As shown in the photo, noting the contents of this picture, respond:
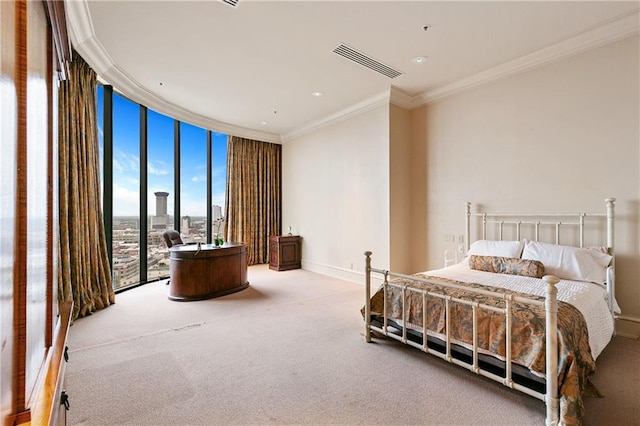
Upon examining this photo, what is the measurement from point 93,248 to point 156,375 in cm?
235

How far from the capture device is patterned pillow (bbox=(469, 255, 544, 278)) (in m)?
3.00

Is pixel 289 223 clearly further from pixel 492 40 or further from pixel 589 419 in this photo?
pixel 589 419

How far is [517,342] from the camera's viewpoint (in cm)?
197

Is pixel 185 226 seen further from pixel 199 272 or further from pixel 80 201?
pixel 80 201

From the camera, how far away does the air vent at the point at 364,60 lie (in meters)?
3.52

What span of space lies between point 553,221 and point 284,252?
15.1ft

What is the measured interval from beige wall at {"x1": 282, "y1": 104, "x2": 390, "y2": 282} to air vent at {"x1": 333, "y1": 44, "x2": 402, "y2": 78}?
0.73 m

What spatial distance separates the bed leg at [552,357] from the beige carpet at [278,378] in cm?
16

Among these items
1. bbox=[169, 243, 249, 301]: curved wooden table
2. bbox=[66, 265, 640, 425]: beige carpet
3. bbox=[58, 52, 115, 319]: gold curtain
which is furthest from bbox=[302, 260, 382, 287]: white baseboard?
bbox=[58, 52, 115, 319]: gold curtain

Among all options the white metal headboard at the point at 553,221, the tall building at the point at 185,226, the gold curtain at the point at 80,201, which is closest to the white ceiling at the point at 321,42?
the gold curtain at the point at 80,201

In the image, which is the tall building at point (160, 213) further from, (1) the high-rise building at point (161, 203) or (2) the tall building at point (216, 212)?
(2) the tall building at point (216, 212)

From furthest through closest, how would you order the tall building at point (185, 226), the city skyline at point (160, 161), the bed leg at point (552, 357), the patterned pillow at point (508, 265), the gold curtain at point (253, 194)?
the gold curtain at point (253, 194), the tall building at point (185, 226), the city skyline at point (160, 161), the patterned pillow at point (508, 265), the bed leg at point (552, 357)

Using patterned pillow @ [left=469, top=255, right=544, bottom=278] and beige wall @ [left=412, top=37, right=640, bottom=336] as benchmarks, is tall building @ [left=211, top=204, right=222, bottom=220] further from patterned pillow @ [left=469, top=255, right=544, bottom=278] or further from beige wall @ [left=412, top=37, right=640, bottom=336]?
patterned pillow @ [left=469, top=255, right=544, bottom=278]

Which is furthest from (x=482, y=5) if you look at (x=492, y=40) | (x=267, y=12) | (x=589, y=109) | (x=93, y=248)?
(x=93, y=248)
